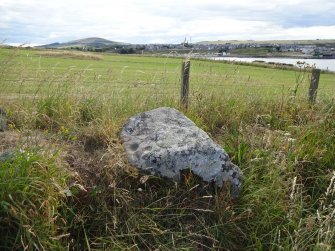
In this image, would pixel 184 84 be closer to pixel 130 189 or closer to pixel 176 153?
pixel 176 153

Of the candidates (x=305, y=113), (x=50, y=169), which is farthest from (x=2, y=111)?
(x=305, y=113)

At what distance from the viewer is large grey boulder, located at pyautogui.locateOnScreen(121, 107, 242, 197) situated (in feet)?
12.5

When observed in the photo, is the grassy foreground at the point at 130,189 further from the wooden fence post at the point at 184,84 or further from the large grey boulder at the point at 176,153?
the wooden fence post at the point at 184,84

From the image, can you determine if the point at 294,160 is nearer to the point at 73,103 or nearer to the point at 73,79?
the point at 73,103

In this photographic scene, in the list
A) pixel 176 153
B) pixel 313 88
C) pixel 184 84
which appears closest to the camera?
pixel 176 153

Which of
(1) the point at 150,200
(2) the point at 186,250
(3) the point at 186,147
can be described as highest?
(3) the point at 186,147

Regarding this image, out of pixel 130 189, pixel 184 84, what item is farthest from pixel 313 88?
pixel 130 189

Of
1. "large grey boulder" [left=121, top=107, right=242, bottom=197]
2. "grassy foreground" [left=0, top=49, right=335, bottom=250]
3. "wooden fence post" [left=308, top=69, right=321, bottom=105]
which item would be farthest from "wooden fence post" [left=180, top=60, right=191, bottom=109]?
"wooden fence post" [left=308, top=69, right=321, bottom=105]

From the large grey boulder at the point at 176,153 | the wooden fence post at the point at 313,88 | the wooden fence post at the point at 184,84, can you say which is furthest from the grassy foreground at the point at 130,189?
the wooden fence post at the point at 313,88

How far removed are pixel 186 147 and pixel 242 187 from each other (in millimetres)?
716

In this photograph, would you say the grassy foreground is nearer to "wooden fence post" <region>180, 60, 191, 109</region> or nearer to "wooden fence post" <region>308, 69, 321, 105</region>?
"wooden fence post" <region>180, 60, 191, 109</region>

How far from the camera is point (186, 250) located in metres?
3.26

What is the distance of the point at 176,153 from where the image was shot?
12.8ft

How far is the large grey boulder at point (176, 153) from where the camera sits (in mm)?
3820
